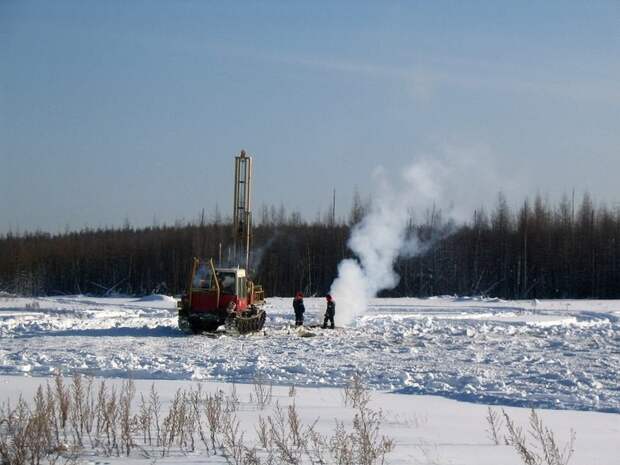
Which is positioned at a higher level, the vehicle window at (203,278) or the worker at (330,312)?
the vehicle window at (203,278)

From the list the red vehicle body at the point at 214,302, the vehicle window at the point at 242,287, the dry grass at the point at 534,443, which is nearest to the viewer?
the dry grass at the point at 534,443

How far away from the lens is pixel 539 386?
14.8 m

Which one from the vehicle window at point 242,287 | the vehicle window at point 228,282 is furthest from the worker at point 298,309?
the vehicle window at point 228,282

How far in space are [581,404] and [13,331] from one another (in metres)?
19.6

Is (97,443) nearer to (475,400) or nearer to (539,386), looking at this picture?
(475,400)

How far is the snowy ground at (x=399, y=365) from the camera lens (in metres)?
10.0

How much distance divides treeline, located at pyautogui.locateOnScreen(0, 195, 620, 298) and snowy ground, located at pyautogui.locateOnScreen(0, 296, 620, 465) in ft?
83.8

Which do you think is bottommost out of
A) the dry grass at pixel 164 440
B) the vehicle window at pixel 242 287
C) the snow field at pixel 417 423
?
the snow field at pixel 417 423

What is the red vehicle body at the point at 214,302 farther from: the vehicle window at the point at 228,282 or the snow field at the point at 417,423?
the snow field at the point at 417,423

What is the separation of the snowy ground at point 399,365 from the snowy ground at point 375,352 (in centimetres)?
4

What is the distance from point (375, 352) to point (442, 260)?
4558 cm

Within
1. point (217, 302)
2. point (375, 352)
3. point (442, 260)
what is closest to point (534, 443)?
point (375, 352)

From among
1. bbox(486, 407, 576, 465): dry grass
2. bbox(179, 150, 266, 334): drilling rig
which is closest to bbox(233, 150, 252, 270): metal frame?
bbox(179, 150, 266, 334): drilling rig

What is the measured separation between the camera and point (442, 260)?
6556 centimetres
